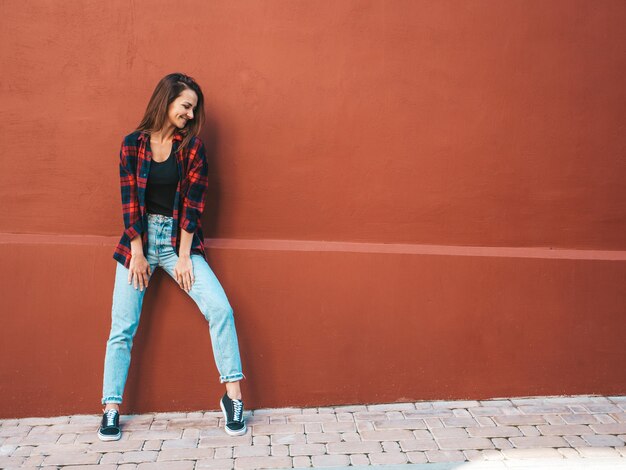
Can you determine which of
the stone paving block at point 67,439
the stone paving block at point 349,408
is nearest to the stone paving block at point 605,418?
the stone paving block at point 349,408

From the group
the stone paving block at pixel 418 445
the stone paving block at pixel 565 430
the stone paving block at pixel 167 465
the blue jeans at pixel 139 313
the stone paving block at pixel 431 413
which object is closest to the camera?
the stone paving block at pixel 167 465

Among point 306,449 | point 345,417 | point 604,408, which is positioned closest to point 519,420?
point 604,408

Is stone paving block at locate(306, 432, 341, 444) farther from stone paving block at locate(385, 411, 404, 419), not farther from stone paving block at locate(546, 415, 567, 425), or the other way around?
stone paving block at locate(546, 415, 567, 425)

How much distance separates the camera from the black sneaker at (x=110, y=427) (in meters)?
3.47

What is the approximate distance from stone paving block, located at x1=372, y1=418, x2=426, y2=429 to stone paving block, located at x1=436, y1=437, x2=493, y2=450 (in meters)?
0.21

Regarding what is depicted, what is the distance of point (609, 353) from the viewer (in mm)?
4133

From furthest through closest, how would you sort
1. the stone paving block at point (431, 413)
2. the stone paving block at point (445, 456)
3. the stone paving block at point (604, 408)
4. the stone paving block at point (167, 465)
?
1. the stone paving block at point (604, 408)
2. the stone paving block at point (431, 413)
3. the stone paving block at point (445, 456)
4. the stone paving block at point (167, 465)

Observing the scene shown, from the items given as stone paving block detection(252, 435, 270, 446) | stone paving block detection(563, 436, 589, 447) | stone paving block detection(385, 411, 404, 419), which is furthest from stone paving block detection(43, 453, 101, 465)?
stone paving block detection(563, 436, 589, 447)

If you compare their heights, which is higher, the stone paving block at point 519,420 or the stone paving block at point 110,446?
the stone paving block at point 519,420

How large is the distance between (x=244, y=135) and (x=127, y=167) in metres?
0.78

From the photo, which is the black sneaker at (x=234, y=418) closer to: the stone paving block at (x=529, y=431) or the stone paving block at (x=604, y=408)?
the stone paving block at (x=529, y=431)

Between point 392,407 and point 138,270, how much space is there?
180cm

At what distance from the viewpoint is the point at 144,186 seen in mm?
3439

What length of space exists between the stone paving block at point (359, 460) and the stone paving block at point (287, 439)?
22 cm
